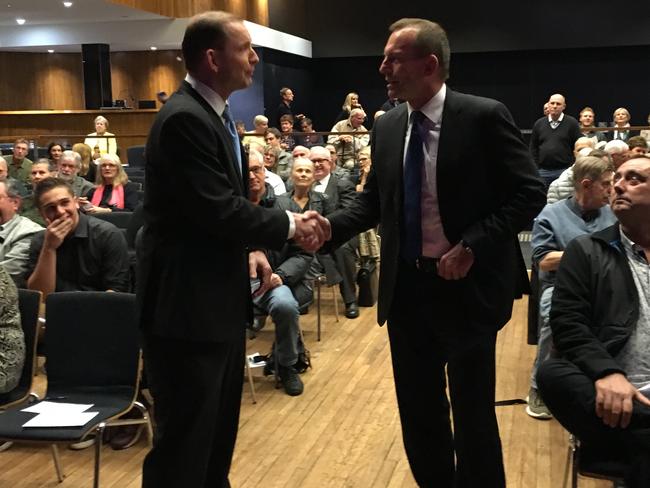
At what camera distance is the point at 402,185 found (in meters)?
2.28

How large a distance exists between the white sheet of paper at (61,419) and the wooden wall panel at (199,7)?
1066 centimetres

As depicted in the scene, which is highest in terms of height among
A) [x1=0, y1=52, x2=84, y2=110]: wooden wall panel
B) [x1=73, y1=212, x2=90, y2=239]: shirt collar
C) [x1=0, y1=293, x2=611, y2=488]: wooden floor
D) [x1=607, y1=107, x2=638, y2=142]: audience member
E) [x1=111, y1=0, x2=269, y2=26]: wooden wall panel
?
[x1=111, y1=0, x2=269, y2=26]: wooden wall panel

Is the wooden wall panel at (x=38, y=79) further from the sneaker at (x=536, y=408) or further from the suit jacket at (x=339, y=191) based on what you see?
the sneaker at (x=536, y=408)

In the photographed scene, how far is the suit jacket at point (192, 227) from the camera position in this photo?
1997 mm

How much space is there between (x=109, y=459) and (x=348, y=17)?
49.4 ft

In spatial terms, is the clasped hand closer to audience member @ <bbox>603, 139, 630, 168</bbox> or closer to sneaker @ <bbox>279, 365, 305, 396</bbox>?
sneaker @ <bbox>279, 365, 305, 396</bbox>

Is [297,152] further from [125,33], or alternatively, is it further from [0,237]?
[125,33]

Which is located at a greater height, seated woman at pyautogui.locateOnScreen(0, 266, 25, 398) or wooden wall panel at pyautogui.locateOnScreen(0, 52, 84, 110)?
wooden wall panel at pyautogui.locateOnScreen(0, 52, 84, 110)

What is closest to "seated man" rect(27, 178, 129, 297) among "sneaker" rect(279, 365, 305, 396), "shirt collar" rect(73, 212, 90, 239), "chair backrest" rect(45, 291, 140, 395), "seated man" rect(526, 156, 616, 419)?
"shirt collar" rect(73, 212, 90, 239)

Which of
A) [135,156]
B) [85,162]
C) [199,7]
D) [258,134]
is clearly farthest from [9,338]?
[199,7]

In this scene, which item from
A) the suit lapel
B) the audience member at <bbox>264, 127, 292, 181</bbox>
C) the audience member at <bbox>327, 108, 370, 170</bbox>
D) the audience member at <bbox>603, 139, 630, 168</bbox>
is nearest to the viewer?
the suit lapel

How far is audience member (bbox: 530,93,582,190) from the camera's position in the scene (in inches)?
339

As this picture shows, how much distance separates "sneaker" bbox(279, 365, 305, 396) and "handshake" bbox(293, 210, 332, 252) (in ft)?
6.32

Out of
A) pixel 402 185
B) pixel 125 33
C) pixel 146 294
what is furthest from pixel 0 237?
pixel 125 33
